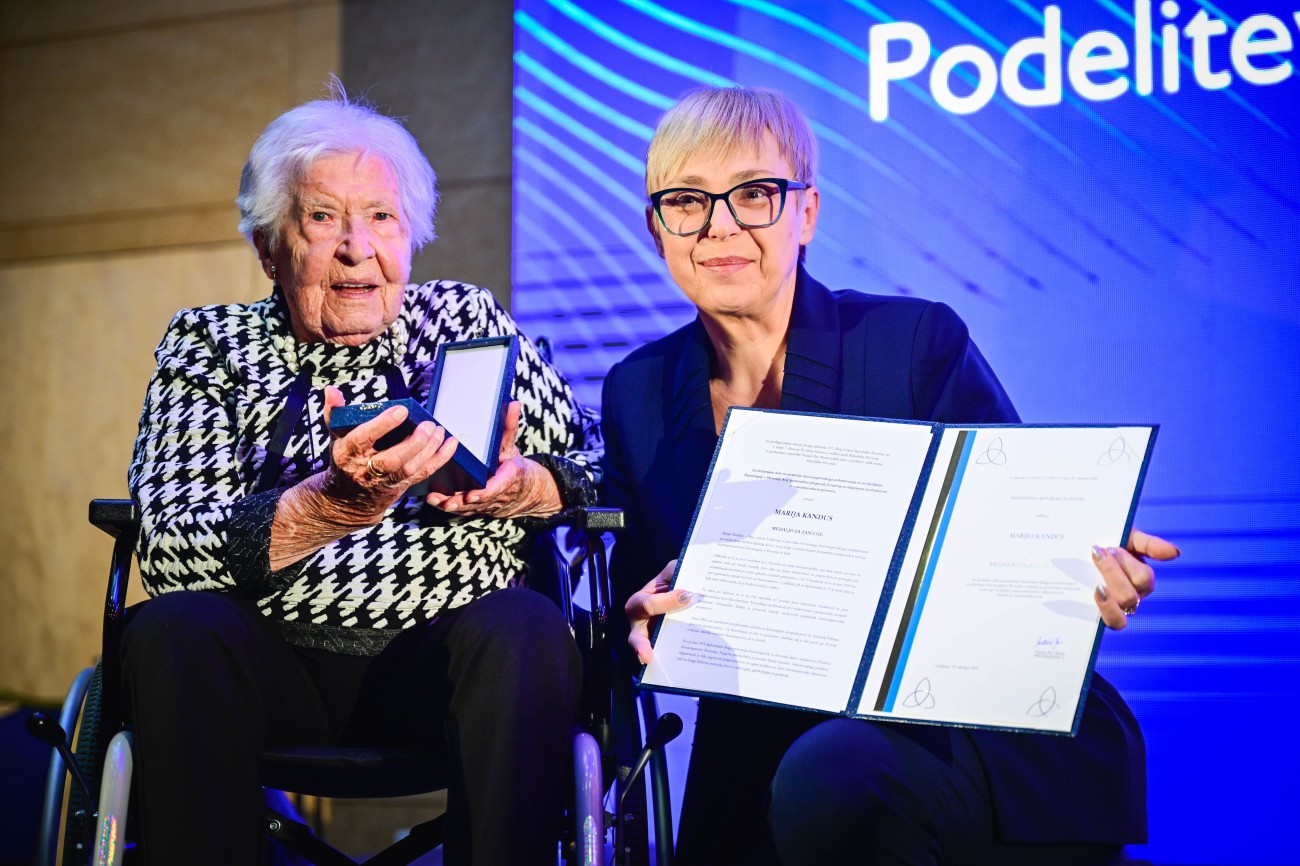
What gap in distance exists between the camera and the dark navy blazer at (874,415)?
50.1 inches

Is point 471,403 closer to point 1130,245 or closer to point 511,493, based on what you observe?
point 511,493

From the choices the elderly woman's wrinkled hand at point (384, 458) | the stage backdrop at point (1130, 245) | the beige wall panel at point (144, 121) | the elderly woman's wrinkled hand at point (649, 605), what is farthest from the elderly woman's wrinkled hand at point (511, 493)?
the beige wall panel at point (144, 121)

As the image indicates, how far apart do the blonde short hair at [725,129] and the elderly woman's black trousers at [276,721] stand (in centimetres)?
70

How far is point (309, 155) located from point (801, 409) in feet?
2.94

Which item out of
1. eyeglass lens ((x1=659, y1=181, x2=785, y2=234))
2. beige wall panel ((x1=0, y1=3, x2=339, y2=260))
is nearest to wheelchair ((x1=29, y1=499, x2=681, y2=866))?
eyeglass lens ((x1=659, y1=181, x2=785, y2=234))

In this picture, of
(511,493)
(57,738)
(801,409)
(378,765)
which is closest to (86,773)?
(57,738)

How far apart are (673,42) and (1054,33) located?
0.85 meters

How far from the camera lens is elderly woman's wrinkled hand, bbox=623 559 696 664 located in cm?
139

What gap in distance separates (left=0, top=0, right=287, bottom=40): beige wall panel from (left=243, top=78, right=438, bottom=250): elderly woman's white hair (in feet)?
5.44

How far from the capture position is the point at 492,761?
1312 mm

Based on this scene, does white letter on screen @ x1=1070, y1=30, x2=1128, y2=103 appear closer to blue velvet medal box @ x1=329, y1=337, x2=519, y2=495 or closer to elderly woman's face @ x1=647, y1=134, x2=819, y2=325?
elderly woman's face @ x1=647, y1=134, x2=819, y2=325

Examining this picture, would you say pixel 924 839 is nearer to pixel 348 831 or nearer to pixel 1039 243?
pixel 1039 243

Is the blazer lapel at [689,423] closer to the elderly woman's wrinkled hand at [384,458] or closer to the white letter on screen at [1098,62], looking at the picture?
the elderly woman's wrinkled hand at [384,458]

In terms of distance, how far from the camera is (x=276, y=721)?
1527 mm
